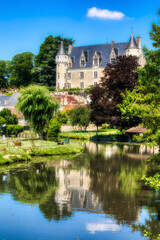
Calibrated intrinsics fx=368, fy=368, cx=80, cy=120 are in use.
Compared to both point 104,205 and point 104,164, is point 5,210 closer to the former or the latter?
point 104,205

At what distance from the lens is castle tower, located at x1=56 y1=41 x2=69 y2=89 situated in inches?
3728

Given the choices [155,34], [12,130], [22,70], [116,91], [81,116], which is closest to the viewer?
[155,34]

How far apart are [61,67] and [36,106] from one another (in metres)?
55.0

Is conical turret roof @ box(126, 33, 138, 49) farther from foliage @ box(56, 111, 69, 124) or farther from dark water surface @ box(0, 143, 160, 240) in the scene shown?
dark water surface @ box(0, 143, 160, 240)

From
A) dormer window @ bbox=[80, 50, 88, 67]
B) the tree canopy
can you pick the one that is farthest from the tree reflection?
dormer window @ bbox=[80, 50, 88, 67]

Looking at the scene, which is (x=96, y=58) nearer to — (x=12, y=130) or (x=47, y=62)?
(x=47, y=62)

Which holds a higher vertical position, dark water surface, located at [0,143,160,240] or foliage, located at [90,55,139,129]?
foliage, located at [90,55,139,129]

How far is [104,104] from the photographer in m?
47.9

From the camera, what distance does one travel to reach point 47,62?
319 ft

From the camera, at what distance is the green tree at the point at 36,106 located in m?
42.3


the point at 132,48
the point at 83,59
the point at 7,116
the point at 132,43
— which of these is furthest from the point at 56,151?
the point at 83,59

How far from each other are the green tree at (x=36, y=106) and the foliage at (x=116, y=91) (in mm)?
7245

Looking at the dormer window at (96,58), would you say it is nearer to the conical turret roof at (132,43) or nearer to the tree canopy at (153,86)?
the conical turret roof at (132,43)

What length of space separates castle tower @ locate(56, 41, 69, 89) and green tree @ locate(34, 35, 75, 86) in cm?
272
